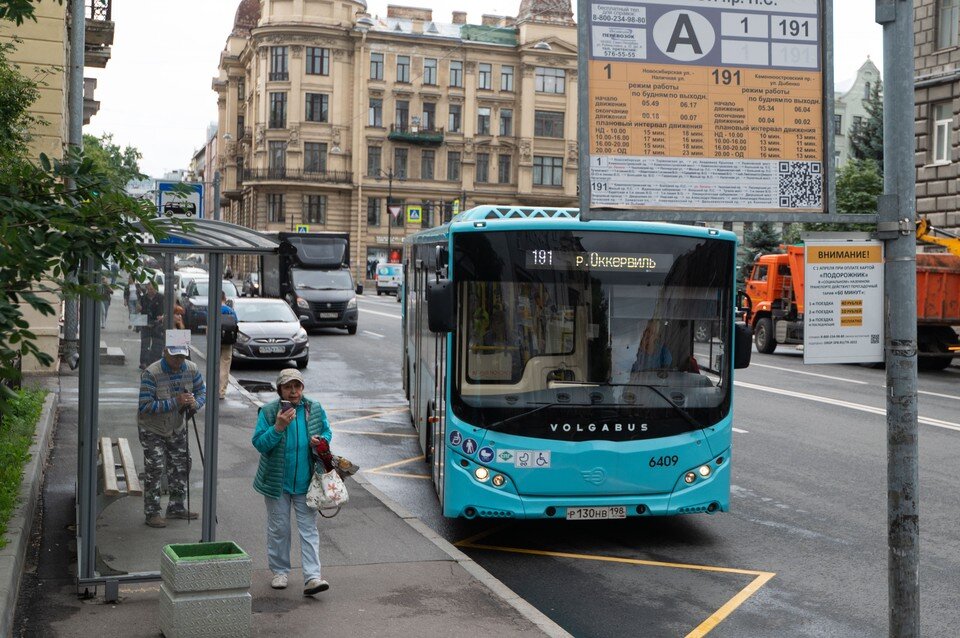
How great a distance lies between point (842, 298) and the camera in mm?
5324

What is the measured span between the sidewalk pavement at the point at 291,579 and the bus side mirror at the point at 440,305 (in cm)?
184

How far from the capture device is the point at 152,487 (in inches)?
321

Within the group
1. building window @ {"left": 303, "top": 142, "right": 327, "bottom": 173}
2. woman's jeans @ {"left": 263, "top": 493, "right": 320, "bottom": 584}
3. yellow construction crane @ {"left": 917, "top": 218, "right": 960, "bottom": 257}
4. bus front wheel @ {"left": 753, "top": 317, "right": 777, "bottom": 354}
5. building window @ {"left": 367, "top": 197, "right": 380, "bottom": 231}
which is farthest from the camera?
building window @ {"left": 367, "top": 197, "right": 380, "bottom": 231}

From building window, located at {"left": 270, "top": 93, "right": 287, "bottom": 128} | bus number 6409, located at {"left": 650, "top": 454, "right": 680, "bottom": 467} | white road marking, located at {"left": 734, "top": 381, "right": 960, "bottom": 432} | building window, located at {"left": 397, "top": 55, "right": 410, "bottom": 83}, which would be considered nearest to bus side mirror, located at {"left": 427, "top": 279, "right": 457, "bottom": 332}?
bus number 6409, located at {"left": 650, "top": 454, "right": 680, "bottom": 467}

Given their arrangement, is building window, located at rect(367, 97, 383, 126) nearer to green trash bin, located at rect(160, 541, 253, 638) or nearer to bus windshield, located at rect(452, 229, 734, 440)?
bus windshield, located at rect(452, 229, 734, 440)

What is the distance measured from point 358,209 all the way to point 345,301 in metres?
50.4

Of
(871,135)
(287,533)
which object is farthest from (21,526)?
(871,135)

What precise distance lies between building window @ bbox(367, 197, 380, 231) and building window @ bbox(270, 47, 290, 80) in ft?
36.5

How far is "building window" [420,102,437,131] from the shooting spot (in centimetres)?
8750

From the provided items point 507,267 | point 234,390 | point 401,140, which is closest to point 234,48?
point 401,140

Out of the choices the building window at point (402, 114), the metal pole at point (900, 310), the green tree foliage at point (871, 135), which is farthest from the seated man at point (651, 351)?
the building window at point (402, 114)

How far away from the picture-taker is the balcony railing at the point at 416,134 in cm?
8619

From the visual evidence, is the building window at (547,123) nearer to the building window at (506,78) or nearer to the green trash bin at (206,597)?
the building window at (506,78)

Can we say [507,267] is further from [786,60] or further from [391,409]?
[391,409]
